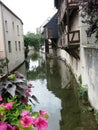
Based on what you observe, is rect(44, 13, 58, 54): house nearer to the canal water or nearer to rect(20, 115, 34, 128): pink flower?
the canal water

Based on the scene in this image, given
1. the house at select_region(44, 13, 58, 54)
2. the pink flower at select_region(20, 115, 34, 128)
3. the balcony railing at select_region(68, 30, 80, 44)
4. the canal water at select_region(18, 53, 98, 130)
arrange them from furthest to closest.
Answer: the house at select_region(44, 13, 58, 54), the balcony railing at select_region(68, 30, 80, 44), the canal water at select_region(18, 53, 98, 130), the pink flower at select_region(20, 115, 34, 128)

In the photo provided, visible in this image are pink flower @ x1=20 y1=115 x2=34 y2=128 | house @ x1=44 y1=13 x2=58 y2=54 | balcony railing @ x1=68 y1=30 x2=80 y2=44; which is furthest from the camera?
house @ x1=44 y1=13 x2=58 y2=54

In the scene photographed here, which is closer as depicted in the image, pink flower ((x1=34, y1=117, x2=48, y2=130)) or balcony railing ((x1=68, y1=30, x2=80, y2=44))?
pink flower ((x1=34, y1=117, x2=48, y2=130))

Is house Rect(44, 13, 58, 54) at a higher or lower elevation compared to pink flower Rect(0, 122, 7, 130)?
higher

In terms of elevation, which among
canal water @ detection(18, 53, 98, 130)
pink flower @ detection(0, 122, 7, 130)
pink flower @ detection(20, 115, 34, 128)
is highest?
pink flower @ detection(20, 115, 34, 128)

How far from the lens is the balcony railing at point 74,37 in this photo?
12273 mm

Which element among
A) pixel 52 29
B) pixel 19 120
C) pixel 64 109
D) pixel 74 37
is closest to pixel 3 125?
pixel 19 120

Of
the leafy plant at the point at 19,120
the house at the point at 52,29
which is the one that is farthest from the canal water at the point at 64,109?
the house at the point at 52,29

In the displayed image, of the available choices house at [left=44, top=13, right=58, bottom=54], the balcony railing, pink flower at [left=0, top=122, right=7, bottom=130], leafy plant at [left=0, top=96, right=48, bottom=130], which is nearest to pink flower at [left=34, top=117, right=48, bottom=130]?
leafy plant at [left=0, top=96, right=48, bottom=130]

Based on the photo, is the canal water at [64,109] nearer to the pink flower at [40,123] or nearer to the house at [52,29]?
the pink flower at [40,123]

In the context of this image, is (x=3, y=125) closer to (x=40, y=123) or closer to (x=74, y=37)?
(x=40, y=123)

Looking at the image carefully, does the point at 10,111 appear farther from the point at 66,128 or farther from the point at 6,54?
the point at 6,54

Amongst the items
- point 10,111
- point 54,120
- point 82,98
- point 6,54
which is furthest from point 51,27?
point 10,111

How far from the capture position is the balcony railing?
1227cm
